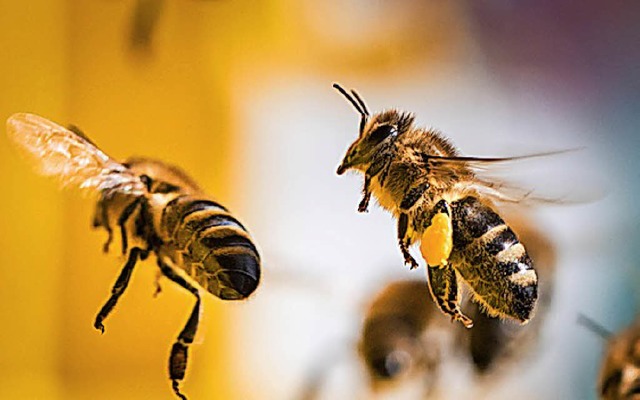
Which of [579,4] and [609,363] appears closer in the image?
[609,363]

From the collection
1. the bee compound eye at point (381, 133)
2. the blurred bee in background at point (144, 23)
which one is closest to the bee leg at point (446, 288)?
the bee compound eye at point (381, 133)

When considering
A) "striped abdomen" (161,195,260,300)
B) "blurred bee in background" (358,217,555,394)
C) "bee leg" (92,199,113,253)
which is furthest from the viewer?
"blurred bee in background" (358,217,555,394)

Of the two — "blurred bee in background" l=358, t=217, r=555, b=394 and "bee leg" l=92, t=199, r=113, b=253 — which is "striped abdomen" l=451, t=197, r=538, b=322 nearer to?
"bee leg" l=92, t=199, r=113, b=253

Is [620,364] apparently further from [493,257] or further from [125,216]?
[125,216]

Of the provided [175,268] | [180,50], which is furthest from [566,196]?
[180,50]

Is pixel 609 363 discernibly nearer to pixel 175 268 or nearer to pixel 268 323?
pixel 268 323

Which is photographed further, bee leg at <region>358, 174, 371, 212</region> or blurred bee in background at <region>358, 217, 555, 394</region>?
blurred bee in background at <region>358, 217, 555, 394</region>

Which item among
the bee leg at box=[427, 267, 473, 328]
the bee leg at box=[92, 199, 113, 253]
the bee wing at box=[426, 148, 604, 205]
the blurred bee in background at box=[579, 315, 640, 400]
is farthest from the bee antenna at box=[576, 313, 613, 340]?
the bee leg at box=[92, 199, 113, 253]
